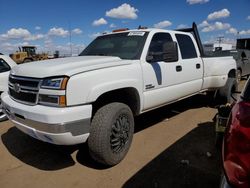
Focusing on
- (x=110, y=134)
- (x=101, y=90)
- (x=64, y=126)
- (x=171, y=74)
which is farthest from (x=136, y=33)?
(x=64, y=126)

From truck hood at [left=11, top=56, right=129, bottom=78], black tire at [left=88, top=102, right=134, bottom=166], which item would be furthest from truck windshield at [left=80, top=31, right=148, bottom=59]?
black tire at [left=88, top=102, right=134, bottom=166]

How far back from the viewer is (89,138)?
3.12 metres

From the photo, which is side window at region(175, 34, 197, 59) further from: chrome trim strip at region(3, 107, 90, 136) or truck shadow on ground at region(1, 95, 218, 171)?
chrome trim strip at region(3, 107, 90, 136)

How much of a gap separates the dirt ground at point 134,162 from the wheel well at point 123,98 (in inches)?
28.1

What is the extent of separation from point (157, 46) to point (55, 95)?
2.26 meters

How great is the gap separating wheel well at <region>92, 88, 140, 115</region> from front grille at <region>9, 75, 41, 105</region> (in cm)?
78

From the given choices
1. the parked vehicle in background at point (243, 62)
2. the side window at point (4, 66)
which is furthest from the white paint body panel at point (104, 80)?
the parked vehicle in background at point (243, 62)

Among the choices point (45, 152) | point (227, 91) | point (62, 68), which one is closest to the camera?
point (62, 68)

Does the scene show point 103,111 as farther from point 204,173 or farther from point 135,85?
point 204,173

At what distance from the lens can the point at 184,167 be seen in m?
3.37

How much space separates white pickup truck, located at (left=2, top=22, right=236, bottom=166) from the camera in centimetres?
285

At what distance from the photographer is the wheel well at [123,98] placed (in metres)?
3.40

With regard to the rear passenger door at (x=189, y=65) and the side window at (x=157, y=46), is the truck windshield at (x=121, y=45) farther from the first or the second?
the rear passenger door at (x=189, y=65)

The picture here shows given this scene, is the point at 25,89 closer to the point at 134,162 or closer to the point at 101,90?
the point at 101,90
